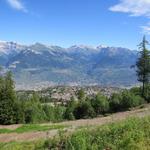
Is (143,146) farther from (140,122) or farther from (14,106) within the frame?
(14,106)

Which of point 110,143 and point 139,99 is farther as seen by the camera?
point 139,99

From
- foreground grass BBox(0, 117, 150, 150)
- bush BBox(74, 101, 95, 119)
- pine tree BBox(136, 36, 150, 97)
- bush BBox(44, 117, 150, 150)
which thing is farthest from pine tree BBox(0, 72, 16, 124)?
bush BBox(74, 101, 95, 119)

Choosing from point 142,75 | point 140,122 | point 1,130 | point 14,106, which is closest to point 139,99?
point 142,75

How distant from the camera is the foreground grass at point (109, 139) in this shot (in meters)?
16.6

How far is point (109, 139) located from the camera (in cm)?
1730

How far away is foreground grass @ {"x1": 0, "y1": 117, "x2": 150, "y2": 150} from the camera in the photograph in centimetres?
1662

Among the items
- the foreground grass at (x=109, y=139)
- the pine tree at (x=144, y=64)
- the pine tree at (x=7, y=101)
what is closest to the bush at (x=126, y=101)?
the pine tree at (x=144, y=64)

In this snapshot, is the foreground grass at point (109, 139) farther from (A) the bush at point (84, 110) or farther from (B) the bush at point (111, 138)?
(A) the bush at point (84, 110)

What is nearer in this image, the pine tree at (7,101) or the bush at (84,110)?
the pine tree at (7,101)

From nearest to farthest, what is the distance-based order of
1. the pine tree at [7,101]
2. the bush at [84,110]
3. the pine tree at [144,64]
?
1. the pine tree at [7,101]
2. the pine tree at [144,64]
3. the bush at [84,110]

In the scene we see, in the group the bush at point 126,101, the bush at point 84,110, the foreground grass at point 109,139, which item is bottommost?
the bush at point 84,110

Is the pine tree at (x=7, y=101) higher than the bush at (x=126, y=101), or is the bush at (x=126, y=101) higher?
the pine tree at (x=7, y=101)

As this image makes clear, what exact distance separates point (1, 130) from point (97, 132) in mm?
22209

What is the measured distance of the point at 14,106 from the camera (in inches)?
2916
